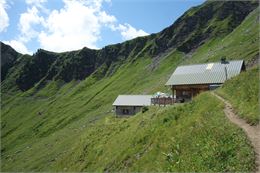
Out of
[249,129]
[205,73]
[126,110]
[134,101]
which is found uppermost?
[205,73]

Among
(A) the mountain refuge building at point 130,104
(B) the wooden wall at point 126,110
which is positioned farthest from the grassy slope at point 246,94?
(B) the wooden wall at point 126,110

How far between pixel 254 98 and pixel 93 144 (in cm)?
3250

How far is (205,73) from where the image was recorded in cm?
6328

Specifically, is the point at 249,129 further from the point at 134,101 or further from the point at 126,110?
the point at 126,110

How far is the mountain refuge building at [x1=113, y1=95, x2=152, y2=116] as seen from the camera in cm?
9450

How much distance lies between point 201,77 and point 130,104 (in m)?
36.4

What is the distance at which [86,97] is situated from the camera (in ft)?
648

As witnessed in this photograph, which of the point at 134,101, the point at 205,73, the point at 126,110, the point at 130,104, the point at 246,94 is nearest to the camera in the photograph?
the point at 246,94

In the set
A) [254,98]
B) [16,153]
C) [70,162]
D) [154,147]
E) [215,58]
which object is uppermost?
[215,58]

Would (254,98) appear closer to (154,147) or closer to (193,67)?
(154,147)

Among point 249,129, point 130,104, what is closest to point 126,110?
point 130,104

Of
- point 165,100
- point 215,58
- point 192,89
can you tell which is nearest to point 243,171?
point 165,100

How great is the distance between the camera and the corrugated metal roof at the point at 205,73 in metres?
60.9

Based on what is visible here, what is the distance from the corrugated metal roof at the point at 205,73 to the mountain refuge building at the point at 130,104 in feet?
92.5
